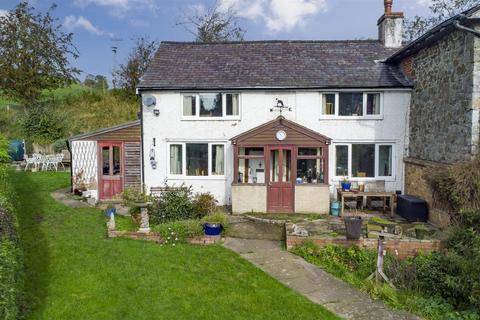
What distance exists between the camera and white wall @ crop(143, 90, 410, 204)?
1495 centimetres

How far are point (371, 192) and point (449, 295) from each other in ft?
21.9

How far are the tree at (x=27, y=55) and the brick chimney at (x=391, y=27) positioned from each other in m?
27.6

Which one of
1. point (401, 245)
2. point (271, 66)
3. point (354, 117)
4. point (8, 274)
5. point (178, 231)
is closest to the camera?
point (8, 274)

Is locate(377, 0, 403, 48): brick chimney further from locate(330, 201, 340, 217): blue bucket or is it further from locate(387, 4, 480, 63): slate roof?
locate(330, 201, 340, 217): blue bucket

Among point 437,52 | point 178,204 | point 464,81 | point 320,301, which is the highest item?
point 437,52

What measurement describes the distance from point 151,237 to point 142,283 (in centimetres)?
299

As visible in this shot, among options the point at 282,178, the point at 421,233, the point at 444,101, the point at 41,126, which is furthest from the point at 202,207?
the point at 41,126

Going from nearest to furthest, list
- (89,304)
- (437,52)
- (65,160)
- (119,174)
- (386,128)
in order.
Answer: (89,304)
(437,52)
(386,128)
(119,174)
(65,160)

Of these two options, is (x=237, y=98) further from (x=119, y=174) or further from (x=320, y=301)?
(x=320, y=301)

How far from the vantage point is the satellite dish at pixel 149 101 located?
1505 cm

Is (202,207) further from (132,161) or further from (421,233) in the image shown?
(421,233)

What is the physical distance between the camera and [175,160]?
1557 centimetres

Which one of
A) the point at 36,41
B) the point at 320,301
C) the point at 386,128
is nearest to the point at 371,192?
the point at 386,128

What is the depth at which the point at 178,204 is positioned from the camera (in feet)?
40.4
